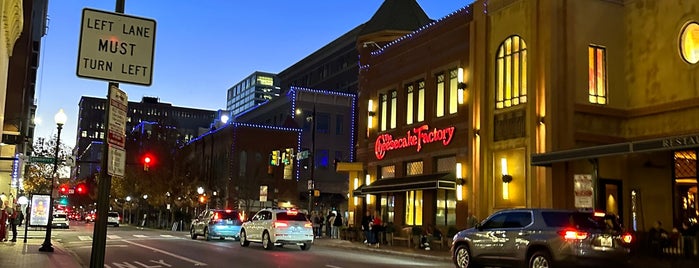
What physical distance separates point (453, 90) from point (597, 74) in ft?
23.9

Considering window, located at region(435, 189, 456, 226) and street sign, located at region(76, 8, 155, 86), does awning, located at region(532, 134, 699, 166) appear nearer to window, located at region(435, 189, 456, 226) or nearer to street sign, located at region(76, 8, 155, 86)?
window, located at region(435, 189, 456, 226)

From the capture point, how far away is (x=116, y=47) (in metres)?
6.71

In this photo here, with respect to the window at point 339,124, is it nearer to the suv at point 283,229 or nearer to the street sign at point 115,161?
the suv at point 283,229

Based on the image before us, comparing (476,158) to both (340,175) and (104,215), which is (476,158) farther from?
(340,175)

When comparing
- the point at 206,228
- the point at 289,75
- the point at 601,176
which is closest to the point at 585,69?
the point at 601,176

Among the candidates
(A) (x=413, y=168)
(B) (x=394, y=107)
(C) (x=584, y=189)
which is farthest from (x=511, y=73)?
(C) (x=584, y=189)

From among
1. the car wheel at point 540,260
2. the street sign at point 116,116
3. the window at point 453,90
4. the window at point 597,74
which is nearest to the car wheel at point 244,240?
the window at point 453,90

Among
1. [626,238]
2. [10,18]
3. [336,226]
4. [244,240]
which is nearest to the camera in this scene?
[626,238]

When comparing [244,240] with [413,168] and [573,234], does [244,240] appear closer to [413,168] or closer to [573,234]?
[413,168]

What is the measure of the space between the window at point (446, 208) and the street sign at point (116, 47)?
1007 inches

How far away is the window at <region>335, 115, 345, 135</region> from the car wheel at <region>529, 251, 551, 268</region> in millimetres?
58874

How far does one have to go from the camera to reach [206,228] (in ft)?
116

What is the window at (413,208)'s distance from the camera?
33781mm

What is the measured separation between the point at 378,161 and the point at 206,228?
9981 millimetres
